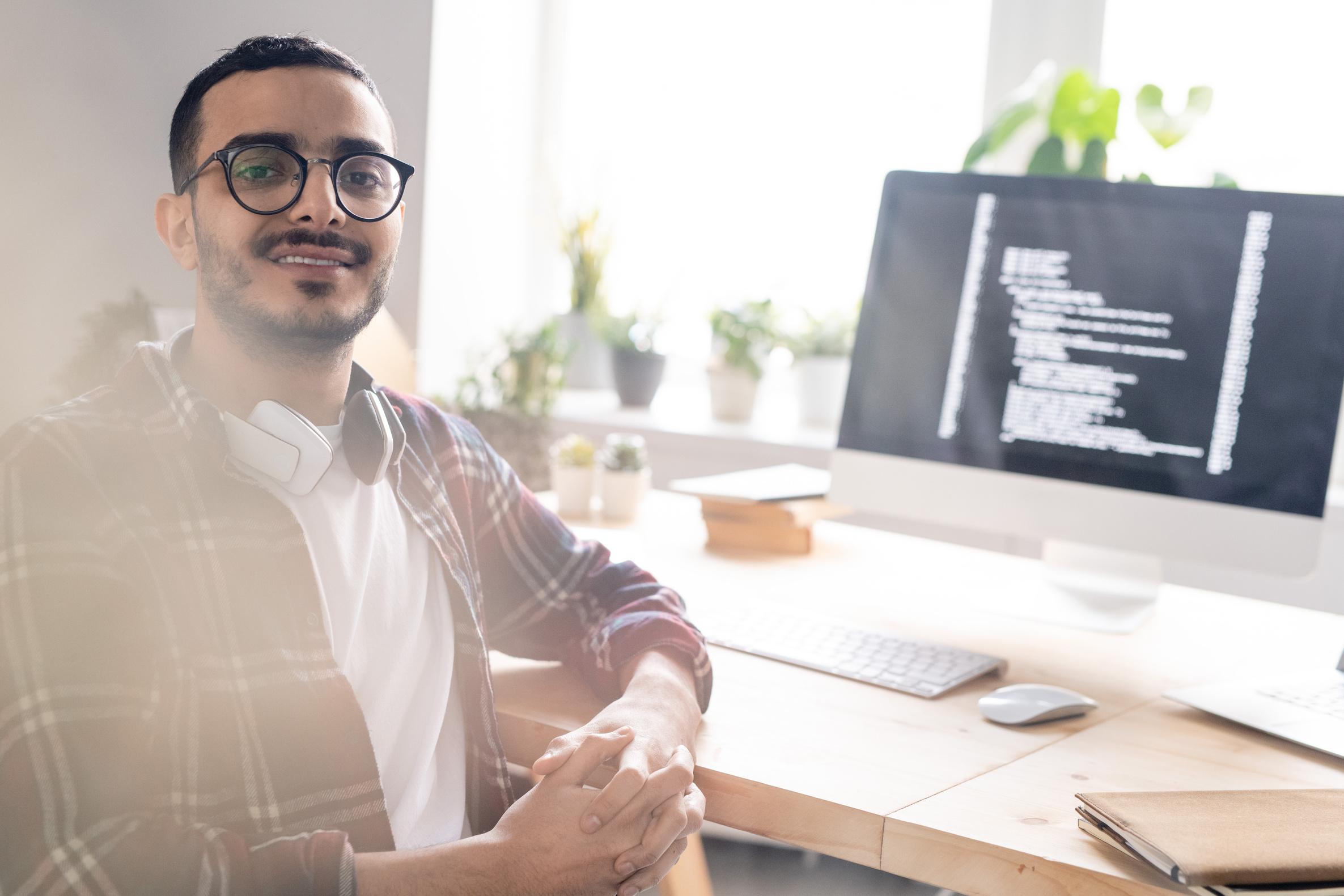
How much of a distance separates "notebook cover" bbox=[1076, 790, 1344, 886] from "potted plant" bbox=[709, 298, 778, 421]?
5.77 ft

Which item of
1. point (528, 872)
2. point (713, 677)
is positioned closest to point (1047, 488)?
point (713, 677)

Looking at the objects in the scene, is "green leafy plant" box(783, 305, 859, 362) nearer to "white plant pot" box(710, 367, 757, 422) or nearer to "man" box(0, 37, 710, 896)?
"white plant pot" box(710, 367, 757, 422)

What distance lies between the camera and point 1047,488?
1.29 metres

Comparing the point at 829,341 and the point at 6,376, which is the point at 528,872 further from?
the point at 829,341

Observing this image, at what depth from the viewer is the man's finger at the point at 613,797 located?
788mm

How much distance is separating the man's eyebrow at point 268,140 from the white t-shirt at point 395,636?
23 centimetres

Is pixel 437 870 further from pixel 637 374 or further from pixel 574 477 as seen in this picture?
pixel 637 374

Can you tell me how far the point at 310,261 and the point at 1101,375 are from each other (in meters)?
0.87

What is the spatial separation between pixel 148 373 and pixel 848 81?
2.17 m

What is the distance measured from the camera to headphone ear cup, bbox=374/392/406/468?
0.96m

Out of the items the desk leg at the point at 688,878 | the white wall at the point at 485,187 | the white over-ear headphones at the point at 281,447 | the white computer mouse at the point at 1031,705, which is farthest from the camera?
the white wall at the point at 485,187

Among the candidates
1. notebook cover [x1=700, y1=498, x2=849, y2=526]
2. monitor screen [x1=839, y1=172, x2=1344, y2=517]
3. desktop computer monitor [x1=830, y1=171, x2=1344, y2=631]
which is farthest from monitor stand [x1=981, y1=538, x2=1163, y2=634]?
notebook cover [x1=700, y1=498, x2=849, y2=526]

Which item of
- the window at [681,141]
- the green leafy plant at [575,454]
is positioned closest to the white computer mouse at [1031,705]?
the green leafy plant at [575,454]

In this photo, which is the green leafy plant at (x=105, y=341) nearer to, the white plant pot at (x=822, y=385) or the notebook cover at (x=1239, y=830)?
the notebook cover at (x=1239, y=830)
